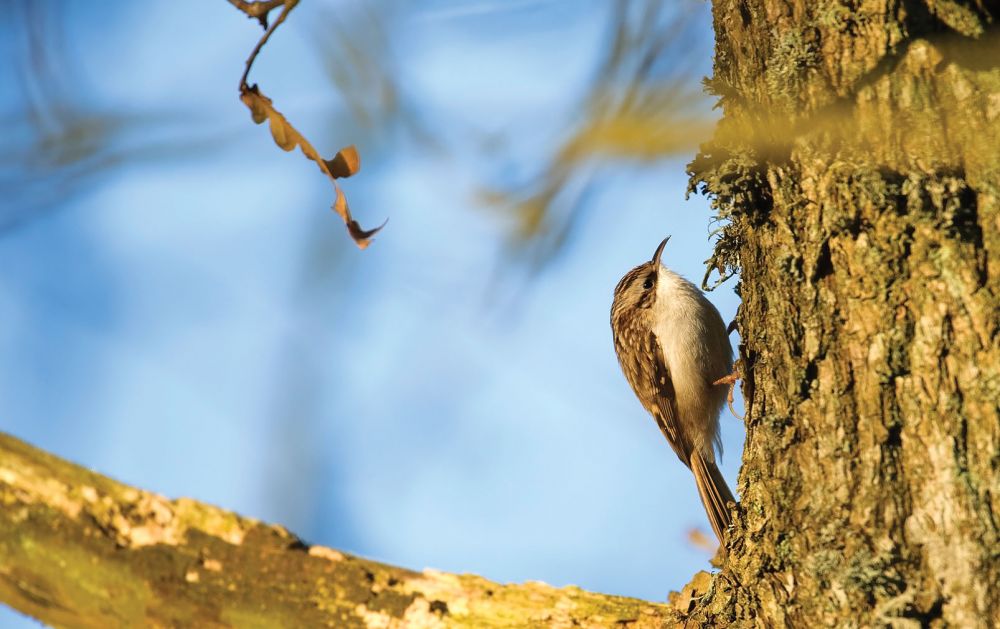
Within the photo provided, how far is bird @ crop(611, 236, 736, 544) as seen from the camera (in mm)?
4719

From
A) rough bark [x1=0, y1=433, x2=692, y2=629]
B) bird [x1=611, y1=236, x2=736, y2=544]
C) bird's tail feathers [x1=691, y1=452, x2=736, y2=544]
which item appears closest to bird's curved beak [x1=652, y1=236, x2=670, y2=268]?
bird [x1=611, y1=236, x2=736, y2=544]

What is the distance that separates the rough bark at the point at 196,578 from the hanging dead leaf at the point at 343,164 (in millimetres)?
1212

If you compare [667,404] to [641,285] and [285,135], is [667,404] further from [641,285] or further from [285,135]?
[285,135]

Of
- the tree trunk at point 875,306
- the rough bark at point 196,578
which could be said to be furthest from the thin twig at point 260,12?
the rough bark at point 196,578

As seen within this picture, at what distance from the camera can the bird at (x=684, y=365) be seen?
4719 mm

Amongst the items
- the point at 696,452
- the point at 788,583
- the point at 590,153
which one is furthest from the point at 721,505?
the point at 590,153

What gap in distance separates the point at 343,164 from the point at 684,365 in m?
3.17

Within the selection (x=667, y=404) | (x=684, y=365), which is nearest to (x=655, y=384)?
(x=667, y=404)

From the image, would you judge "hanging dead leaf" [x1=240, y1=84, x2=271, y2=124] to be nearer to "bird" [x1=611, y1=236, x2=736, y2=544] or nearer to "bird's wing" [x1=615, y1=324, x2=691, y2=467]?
"bird" [x1=611, y1=236, x2=736, y2=544]

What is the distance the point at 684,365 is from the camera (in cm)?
475

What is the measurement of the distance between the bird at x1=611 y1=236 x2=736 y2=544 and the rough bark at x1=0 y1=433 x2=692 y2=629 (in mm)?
2019

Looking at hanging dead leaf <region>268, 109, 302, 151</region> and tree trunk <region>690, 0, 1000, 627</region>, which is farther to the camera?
hanging dead leaf <region>268, 109, 302, 151</region>

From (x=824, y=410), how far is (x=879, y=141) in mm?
567

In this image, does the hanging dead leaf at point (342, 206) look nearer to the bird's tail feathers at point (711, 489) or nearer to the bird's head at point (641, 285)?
the bird's tail feathers at point (711, 489)
